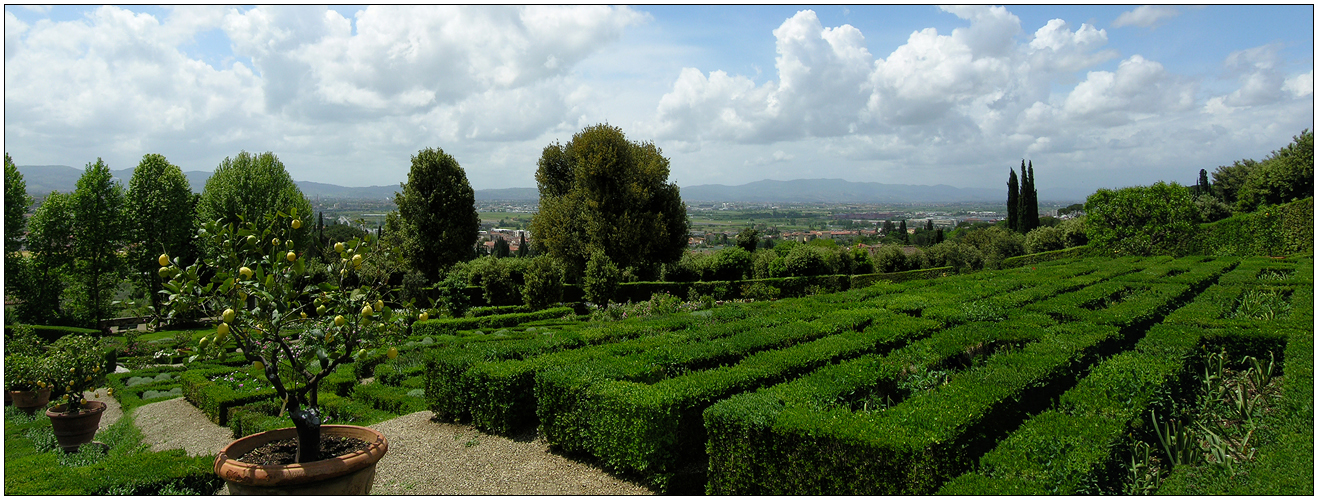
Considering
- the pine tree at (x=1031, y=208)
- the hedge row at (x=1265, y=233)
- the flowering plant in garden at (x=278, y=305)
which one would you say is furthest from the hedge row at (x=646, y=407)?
the pine tree at (x=1031, y=208)

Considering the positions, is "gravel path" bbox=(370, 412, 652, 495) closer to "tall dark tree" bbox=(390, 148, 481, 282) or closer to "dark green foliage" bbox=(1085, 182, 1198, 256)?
"tall dark tree" bbox=(390, 148, 481, 282)

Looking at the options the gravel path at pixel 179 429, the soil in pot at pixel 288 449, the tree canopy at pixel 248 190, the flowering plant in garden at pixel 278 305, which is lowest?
the gravel path at pixel 179 429

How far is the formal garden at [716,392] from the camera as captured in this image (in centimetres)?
457

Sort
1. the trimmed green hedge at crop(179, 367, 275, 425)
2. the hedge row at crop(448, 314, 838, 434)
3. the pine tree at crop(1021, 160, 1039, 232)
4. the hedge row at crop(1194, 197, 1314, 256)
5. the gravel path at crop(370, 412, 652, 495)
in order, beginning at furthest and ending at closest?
the pine tree at crop(1021, 160, 1039, 232), the hedge row at crop(1194, 197, 1314, 256), the trimmed green hedge at crop(179, 367, 275, 425), the hedge row at crop(448, 314, 838, 434), the gravel path at crop(370, 412, 652, 495)

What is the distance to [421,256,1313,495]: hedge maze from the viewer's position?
4.97 m

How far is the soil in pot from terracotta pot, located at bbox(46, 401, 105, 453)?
6369 millimetres

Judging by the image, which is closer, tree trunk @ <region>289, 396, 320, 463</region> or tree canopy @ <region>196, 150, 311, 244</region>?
tree trunk @ <region>289, 396, 320, 463</region>

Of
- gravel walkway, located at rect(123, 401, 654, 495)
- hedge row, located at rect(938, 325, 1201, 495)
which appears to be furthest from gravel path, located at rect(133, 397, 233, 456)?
hedge row, located at rect(938, 325, 1201, 495)

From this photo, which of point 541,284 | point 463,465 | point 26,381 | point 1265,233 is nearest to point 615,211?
point 541,284

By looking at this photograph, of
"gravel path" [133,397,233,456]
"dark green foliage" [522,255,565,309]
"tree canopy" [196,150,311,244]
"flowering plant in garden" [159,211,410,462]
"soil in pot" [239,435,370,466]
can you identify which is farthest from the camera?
"tree canopy" [196,150,311,244]

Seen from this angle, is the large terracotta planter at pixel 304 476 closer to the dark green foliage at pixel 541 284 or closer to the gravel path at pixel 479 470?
the gravel path at pixel 479 470

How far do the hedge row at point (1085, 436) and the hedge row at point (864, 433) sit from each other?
266 millimetres

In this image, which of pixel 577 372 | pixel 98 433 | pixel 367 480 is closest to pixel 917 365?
pixel 577 372

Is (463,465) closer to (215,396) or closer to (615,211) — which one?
(215,396)
